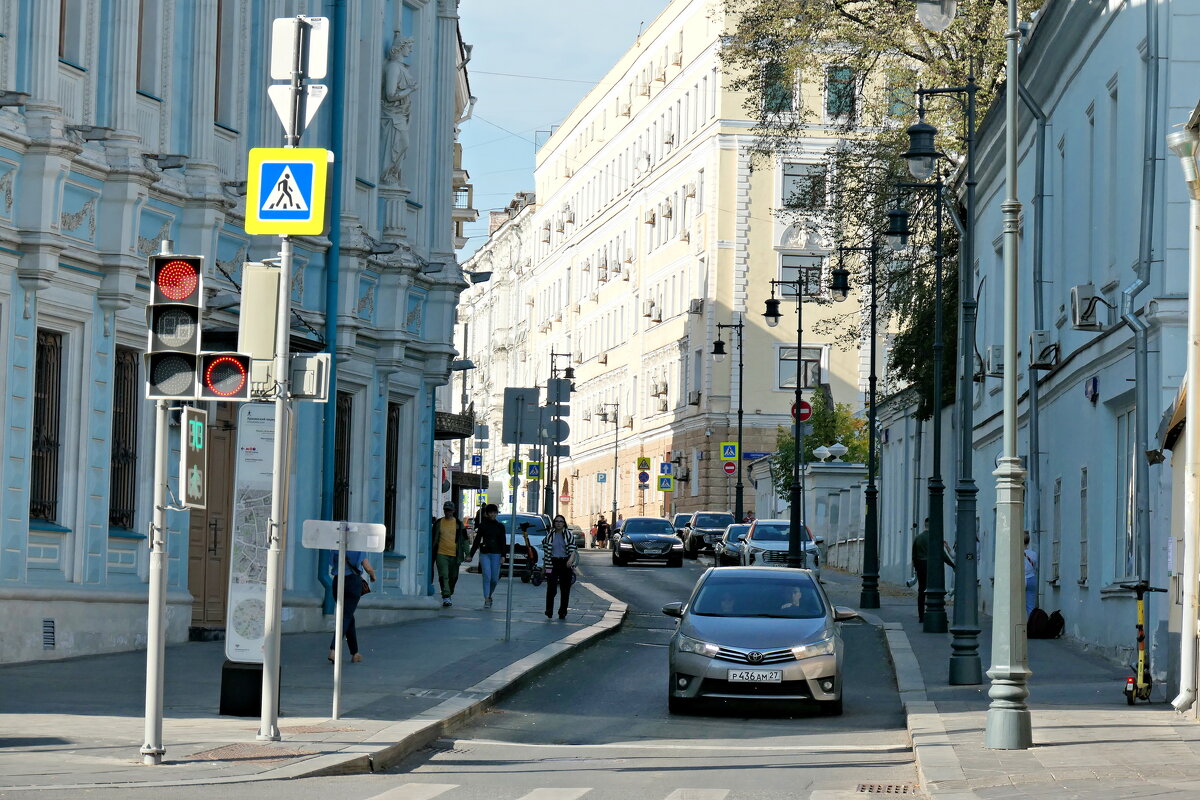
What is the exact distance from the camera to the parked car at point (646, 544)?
5675 centimetres

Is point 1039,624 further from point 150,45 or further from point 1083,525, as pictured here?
point 150,45

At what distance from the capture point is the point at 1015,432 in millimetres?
15609

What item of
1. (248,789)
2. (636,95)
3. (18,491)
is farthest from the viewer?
(636,95)

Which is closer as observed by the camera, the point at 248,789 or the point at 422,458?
the point at 248,789

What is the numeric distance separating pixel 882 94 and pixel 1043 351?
626 inches

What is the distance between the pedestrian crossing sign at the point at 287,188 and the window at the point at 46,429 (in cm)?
721

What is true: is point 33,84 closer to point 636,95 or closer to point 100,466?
point 100,466

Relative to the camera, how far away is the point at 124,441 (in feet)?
71.7

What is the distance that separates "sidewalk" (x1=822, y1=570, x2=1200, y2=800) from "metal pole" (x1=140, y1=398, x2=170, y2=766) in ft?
16.4

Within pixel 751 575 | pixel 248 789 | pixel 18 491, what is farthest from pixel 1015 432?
pixel 18 491

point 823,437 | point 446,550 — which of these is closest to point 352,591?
point 446,550

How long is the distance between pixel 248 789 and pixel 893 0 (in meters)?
30.9


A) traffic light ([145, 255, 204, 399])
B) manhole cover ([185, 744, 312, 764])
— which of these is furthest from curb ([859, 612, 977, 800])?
traffic light ([145, 255, 204, 399])

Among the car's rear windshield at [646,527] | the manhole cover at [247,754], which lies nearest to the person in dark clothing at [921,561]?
the manhole cover at [247,754]
